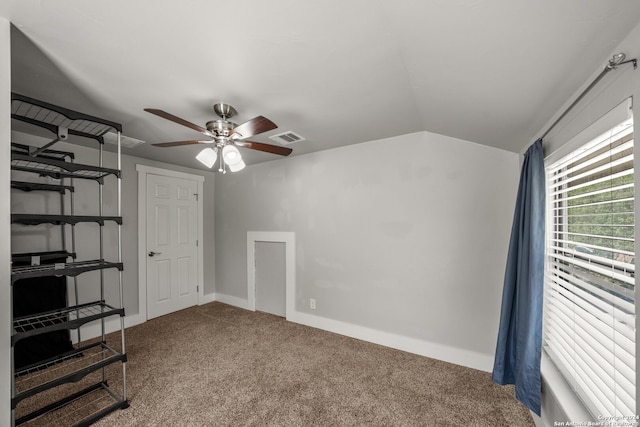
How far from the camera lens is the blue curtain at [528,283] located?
162 cm

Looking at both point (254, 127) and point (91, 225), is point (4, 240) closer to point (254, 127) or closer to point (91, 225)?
point (254, 127)

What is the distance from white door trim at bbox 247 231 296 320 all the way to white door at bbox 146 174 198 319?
37.9 inches

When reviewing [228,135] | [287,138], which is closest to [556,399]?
[228,135]

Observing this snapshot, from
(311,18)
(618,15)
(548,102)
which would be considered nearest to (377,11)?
(311,18)

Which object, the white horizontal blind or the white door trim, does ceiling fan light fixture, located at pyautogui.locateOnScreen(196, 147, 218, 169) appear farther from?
the white horizontal blind

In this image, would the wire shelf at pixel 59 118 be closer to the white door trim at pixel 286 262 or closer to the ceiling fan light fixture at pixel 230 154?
the ceiling fan light fixture at pixel 230 154

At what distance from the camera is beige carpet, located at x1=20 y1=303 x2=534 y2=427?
187 centimetres

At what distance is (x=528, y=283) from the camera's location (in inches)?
66.1

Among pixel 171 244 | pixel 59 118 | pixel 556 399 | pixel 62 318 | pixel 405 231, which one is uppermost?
pixel 59 118

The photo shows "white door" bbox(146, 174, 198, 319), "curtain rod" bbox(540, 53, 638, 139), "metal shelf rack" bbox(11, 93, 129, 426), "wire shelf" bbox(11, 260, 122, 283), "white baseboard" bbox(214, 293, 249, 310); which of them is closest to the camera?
"curtain rod" bbox(540, 53, 638, 139)

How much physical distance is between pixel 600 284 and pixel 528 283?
456mm

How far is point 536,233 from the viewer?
1.63m

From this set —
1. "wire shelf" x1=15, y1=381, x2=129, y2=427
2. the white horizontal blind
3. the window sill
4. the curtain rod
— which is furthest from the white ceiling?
"wire shelf" x1=15, y1=381, x2=129, y2=427

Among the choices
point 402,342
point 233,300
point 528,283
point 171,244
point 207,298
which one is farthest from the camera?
point 207,298
